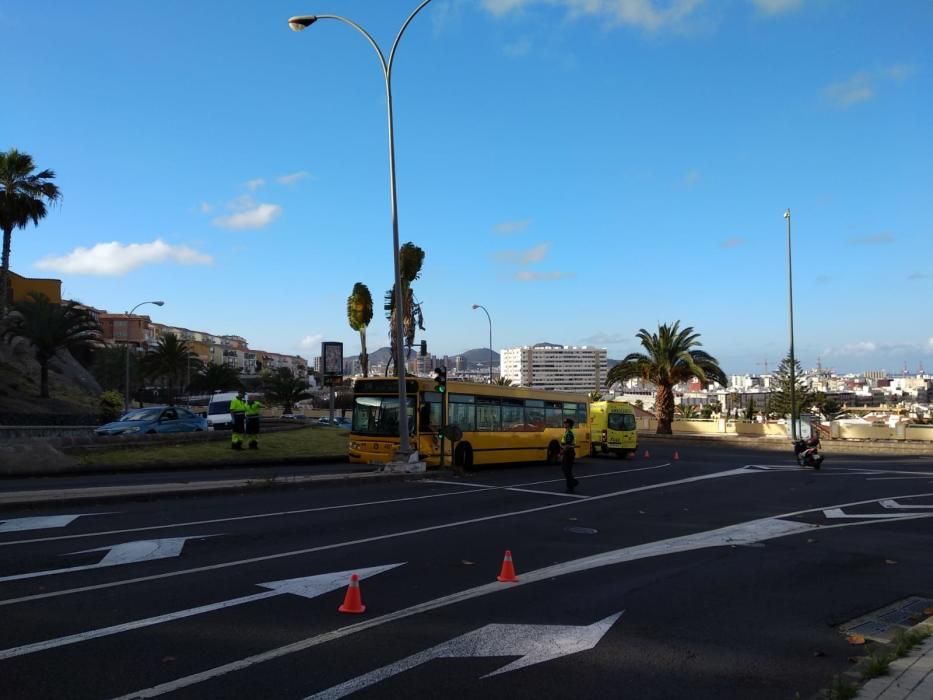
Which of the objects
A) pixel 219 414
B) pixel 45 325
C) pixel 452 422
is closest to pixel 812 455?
pixel 452 422

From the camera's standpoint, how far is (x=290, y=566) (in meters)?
8.91

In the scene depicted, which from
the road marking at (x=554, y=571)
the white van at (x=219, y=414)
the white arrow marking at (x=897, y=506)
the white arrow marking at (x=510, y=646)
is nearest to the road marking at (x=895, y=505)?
the white arrow marking at (x=897, y=506)

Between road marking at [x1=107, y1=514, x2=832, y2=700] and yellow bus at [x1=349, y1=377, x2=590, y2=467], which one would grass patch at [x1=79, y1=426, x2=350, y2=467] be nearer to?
yellow bus at [x1=349, y1=377, x2=590, y2=467]

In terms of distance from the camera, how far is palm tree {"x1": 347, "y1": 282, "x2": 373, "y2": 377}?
156ft

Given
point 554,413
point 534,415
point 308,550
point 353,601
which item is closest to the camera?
point 353,601

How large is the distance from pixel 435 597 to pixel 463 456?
49.9ft

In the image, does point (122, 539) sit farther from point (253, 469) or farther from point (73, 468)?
point (253, 469)

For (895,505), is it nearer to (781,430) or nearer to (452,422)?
(452,422)

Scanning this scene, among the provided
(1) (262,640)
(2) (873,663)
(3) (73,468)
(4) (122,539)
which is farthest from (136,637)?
(3) (73,468)

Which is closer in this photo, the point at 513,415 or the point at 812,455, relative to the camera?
the point at 513,415

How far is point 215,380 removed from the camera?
78.8m

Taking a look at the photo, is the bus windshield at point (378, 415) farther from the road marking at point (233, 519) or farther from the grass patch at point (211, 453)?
the road marking at point (233, 519)

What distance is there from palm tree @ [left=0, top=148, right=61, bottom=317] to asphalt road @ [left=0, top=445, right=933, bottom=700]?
138ft

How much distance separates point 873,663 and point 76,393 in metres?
57.6
